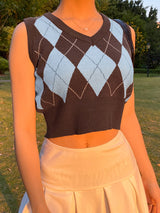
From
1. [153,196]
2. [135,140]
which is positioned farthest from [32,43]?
[153,196]

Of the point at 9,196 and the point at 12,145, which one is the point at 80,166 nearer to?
the point at 9,196

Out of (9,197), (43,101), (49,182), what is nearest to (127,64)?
(43,101)

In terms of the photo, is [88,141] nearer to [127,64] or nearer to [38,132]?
[127,64]

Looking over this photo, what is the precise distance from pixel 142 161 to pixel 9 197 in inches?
124

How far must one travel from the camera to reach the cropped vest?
1.12 meters

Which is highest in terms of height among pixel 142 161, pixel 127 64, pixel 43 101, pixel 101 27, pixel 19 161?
pixel 101 27

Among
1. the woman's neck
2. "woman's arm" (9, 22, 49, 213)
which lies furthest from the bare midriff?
the woman's neck

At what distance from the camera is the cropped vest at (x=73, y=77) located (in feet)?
3.67

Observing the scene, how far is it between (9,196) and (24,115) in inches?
132

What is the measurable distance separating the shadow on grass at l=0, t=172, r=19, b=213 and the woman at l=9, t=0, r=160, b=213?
2.90 m

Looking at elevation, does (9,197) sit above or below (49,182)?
below

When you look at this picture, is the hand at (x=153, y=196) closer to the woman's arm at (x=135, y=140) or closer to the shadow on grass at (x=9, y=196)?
the woman's arm at (x=135, y=140)

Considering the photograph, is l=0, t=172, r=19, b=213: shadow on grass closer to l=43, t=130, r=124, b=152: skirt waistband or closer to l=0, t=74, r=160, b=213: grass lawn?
l=0, t=74, r=160, b=213: grass lawn

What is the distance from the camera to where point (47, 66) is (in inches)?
43.9
